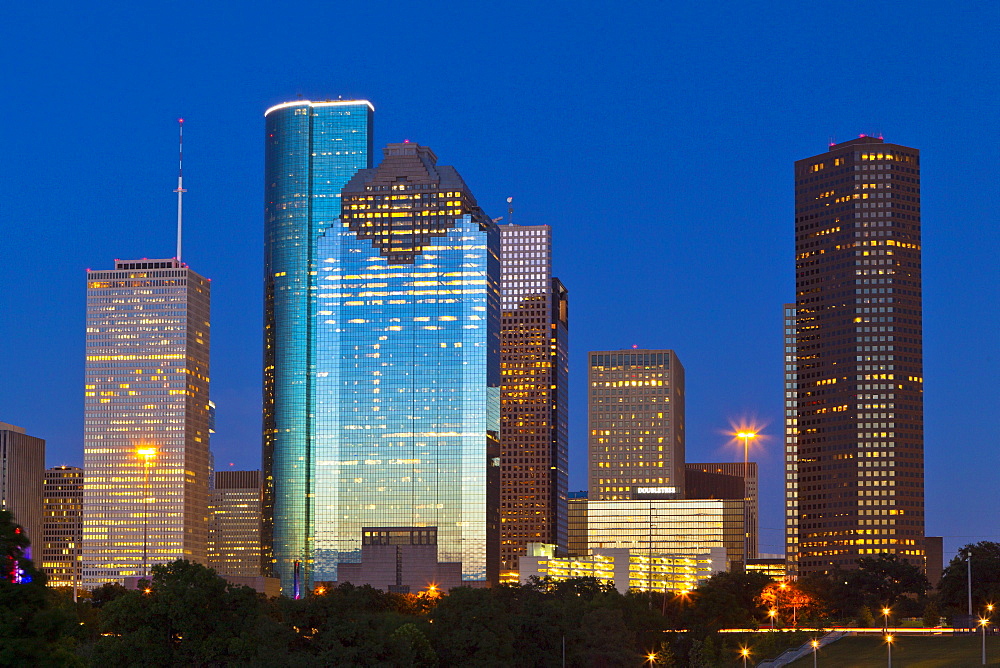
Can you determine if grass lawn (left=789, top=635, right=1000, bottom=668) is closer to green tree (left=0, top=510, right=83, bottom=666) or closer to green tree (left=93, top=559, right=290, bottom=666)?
green tree (left=93, top=559, right=290, bottom=666)

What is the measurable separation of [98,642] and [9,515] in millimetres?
42362

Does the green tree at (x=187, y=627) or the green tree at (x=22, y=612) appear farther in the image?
the green tree at (x=187, y=627)

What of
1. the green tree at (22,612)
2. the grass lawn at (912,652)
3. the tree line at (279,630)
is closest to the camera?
the green tree at (22,612)

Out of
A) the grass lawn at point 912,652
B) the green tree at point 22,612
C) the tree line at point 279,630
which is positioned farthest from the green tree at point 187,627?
the grass lawn at point 912,652

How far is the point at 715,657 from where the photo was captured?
166 metres

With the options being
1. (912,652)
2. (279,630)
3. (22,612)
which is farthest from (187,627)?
(912,652)

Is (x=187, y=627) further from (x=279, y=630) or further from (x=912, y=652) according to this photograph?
(x=912, y=652)

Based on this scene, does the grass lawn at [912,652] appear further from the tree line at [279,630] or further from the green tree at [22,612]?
the green tree at [22,612]

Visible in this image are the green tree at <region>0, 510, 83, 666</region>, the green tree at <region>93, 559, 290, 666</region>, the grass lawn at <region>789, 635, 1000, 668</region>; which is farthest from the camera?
the grass lawn at <region>789, 635, 1000, 668</region>

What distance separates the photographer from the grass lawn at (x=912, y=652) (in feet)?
437

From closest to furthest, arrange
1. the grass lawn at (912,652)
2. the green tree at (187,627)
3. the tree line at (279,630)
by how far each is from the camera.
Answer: the tree line at (279,630), the green tree at (187,627), the grass lawn at (912,652)

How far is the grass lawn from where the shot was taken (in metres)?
133

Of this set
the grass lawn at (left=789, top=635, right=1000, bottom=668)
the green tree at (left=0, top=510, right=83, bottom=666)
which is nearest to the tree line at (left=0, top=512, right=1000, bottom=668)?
the green tree at (left=0, top=510, right=83, bottom=666)

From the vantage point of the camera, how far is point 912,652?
474 ft
